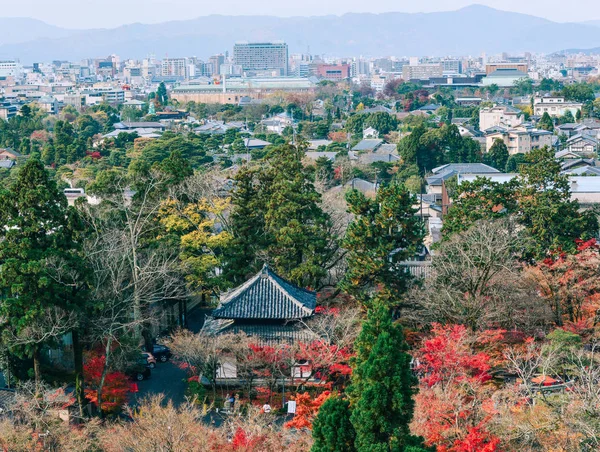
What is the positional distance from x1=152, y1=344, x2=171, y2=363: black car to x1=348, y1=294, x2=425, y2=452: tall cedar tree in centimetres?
991

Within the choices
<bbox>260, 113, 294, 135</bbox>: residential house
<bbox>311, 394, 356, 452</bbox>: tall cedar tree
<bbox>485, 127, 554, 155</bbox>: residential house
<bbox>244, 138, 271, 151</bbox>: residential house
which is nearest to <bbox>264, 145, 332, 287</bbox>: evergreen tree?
<bbox>311, 394, 356, 452</bbox>: tall cedar tree

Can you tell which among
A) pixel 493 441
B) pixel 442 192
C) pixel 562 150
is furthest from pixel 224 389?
pixel 562 150

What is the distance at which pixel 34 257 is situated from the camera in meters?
17.4

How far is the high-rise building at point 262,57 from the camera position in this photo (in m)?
194

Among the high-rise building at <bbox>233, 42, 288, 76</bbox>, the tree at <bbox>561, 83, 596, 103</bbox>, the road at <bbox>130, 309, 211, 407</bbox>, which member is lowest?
the road at <bbox>130, 309, 211, 407</bbox>

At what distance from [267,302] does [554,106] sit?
61.7 m

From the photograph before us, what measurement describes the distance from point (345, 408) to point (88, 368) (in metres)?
8.69

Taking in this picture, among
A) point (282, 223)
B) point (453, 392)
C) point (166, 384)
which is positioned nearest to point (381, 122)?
point (282, 223)

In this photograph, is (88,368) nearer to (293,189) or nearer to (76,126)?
(293,189)

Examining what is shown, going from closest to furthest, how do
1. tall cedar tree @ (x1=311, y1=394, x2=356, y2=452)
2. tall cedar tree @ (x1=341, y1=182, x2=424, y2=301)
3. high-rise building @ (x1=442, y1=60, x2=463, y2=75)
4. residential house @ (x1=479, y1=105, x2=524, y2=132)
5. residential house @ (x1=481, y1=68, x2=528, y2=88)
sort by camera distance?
tall cedar tree @ (x1=311, y1=394, x2=356, y2=452) → tall cedar tree @ (x1=341, y1=182, x2=424, y2=301) → residential house @ (x1=479, y1=105, x2=524, y2=132) → residential house @ (x1=481, y1=68, x2=528, y2=88) → high-rise building @ (x1=442, y1=60, x2=463, y2=75)

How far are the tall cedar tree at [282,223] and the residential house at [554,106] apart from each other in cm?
5558

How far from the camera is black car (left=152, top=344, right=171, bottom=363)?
21.5 m

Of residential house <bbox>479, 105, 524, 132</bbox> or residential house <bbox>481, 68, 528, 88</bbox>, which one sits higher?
residential house <bbox>481, 68, 528, 88</bbox>

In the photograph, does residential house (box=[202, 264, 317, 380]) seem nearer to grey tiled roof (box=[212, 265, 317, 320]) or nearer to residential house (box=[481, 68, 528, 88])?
grey tiled roof (box=[212, 265, 317, 320])
